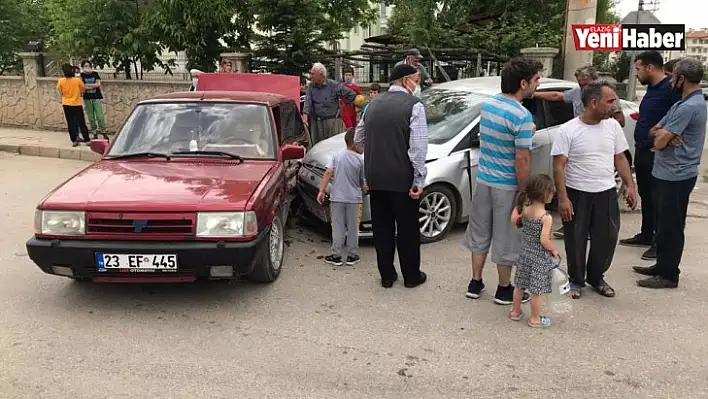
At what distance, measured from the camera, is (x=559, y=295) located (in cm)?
410

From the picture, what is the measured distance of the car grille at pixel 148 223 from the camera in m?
4.01

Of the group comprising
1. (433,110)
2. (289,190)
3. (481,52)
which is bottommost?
(289,190)

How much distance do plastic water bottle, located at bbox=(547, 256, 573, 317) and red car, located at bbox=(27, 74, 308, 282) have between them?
213 centimetres

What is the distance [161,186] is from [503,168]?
8.31ft

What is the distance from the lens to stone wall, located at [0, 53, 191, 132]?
1375 cm

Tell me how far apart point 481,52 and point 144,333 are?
11.0 metres

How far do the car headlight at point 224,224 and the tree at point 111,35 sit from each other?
448 inches

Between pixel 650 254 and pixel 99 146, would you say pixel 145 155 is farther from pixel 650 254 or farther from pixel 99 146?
pixel 650 254

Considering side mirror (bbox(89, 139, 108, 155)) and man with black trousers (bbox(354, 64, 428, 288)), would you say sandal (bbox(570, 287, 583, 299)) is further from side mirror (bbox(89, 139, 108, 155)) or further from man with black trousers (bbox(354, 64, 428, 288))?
side mirror (bbox(89, 139, 108, 155))

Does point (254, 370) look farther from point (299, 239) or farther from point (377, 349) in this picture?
point (299, 239)

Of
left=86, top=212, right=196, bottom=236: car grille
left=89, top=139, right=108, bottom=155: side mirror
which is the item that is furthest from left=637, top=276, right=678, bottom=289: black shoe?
left=89, top=139, right=108, bottom=155: side mirror

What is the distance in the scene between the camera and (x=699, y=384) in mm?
3385

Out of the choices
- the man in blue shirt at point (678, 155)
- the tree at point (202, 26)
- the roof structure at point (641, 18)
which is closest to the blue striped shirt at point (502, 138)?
the man in blue shirt at point (678, 155)

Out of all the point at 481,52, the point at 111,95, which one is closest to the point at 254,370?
the point at 481,52
